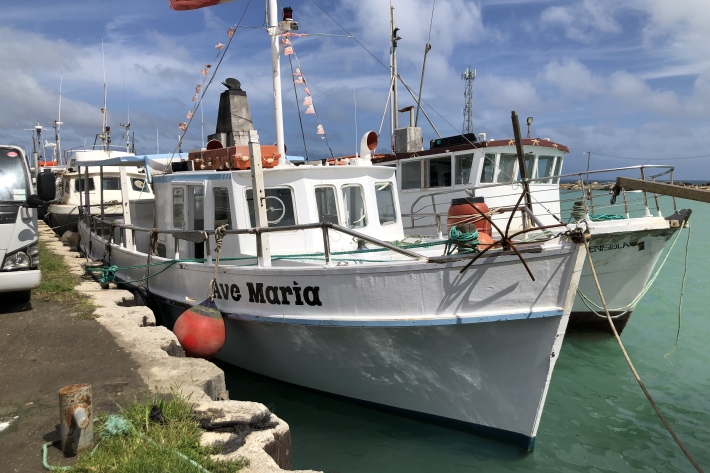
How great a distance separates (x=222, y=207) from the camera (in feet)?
25.1

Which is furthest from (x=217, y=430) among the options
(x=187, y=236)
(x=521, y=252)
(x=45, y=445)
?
(x=187, y=236)

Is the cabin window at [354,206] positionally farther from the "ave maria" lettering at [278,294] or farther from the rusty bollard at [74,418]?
the rusty bollard at [74,418]

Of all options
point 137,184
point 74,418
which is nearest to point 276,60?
point 74,418

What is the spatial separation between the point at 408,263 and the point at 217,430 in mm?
2554

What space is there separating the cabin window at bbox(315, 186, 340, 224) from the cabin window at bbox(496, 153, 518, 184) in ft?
20.9

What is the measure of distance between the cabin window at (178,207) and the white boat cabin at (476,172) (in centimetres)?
550

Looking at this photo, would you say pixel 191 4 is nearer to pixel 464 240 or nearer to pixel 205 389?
pixel 464 240

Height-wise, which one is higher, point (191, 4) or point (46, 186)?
point (191, 4)

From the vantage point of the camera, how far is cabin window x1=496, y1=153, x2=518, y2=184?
502 inches

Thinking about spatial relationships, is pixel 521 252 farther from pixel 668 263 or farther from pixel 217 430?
pixel 668 263

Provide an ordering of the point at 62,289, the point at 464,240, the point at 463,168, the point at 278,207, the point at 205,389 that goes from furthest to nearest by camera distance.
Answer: the point at 463,168 → the point at 62,289 → the point at 278,207 → the point at 464,240 → the point at 205,389

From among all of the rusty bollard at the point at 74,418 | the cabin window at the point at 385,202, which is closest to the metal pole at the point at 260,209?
the cabin window at the point at 385,202

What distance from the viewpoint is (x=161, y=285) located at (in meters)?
8.65

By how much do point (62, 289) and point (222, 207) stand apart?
3383 millimetres
